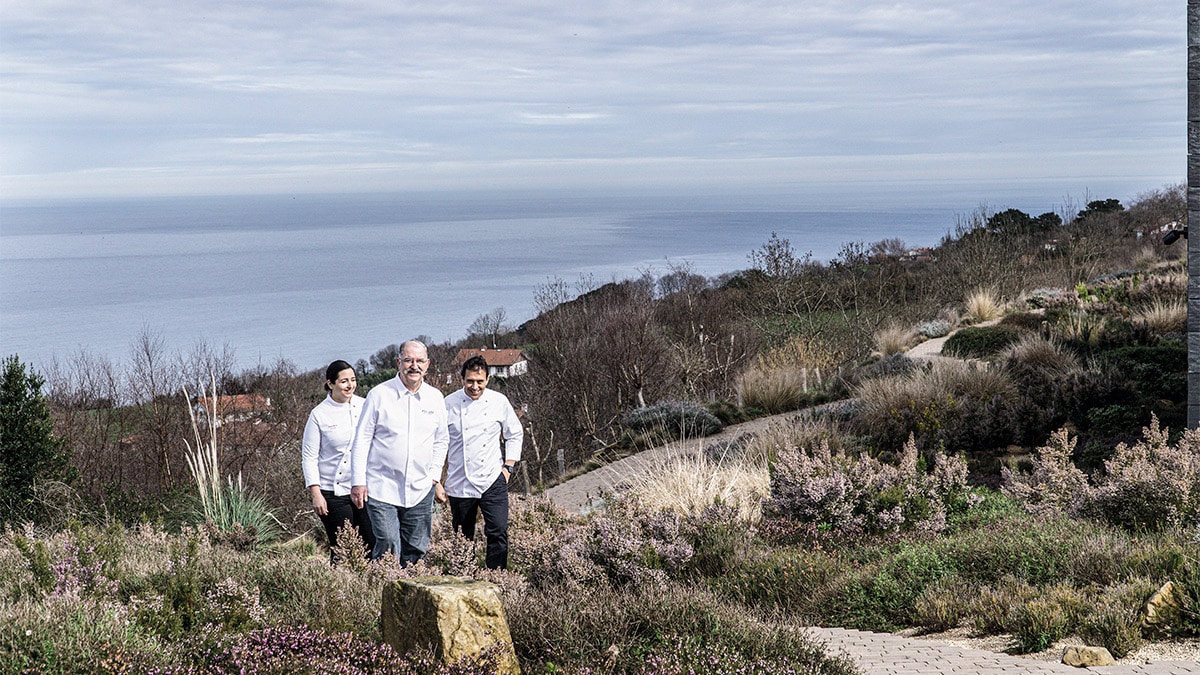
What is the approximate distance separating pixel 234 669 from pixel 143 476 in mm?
22474

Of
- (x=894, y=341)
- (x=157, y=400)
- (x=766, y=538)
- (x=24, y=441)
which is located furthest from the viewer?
(x=157, y=400)

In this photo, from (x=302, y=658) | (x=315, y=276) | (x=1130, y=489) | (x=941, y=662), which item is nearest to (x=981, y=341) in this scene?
(x=1130, y=489)

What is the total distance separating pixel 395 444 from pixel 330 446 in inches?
20.5

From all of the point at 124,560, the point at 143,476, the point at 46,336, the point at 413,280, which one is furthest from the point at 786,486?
the point at 413,280

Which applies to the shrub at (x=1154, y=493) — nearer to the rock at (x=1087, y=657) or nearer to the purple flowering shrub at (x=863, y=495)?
the purple flowering shrub at (x=863, y=495)

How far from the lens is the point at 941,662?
4.31m

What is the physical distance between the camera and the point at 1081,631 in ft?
14.7

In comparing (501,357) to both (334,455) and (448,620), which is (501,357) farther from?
(448,620)

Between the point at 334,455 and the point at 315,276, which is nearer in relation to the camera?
the point at 334,455

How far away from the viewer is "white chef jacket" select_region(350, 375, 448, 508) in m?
6.54

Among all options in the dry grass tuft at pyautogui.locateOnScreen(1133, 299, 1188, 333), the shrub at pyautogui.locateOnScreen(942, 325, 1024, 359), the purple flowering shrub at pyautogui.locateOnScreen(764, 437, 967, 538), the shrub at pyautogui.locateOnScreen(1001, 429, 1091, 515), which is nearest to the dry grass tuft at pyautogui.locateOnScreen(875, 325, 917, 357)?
the shrub at pyautogui.locateOnScreen(942, 325, 1024, 359)

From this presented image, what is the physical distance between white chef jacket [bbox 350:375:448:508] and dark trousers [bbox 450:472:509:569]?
0.32 meters

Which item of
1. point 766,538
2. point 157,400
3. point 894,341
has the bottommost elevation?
point 157,400

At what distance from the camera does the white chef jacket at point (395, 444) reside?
6543 millimetres
